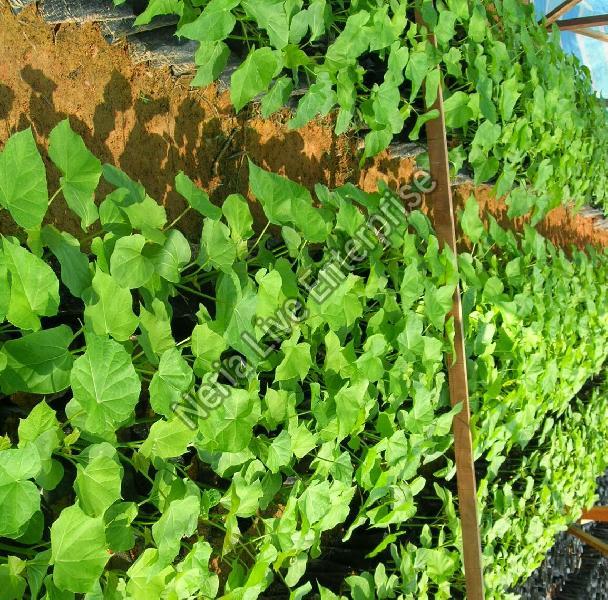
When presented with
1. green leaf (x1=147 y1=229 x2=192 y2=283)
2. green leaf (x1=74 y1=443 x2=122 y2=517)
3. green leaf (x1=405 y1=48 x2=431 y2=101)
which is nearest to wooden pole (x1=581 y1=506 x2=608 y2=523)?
green leaf (x1=405 y1=48 x2=431 y2=101)

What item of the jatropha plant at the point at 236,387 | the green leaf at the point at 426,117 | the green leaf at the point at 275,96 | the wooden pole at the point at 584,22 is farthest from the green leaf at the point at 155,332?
the wooden pole at the point at 584,22

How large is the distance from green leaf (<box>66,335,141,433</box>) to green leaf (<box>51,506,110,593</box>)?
119 mm

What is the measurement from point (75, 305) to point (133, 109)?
1.90 ft

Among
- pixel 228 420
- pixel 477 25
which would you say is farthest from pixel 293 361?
pixel 477 25

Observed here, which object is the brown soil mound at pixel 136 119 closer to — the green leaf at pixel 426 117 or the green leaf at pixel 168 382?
the green leaf at pixel 426 117

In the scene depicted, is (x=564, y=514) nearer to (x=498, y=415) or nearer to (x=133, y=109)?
(x=498, y=415)

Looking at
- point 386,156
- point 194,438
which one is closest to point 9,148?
point 194,438

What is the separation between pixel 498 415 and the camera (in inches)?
84.7

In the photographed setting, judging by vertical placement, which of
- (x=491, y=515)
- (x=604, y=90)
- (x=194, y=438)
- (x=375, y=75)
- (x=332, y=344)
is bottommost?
(x=491, y=515)

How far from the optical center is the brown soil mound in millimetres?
1317

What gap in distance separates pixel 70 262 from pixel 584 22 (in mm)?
3828

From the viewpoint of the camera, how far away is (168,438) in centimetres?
101

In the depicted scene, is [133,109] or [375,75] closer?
[133,109]

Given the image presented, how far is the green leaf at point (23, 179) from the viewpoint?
2.77ft
